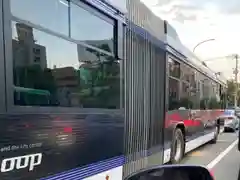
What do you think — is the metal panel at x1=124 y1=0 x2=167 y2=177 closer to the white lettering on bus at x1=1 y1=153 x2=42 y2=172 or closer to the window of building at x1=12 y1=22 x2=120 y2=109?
the window of building at x1=12 y1=22 x2=120 y2=109

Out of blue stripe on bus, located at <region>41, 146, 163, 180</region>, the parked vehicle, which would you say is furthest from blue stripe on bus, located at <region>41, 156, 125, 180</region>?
the parked vehicle

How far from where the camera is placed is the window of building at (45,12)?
12.1ft

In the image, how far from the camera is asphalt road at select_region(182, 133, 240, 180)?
10259 mm

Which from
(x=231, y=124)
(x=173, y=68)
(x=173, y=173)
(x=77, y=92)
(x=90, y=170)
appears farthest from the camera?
(x=231, y=124)

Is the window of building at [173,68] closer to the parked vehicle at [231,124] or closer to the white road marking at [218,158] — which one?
the white road marking at [218,158]

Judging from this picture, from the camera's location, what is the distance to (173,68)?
948 cm

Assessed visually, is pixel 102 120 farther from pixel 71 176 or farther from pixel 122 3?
pixel 122 3

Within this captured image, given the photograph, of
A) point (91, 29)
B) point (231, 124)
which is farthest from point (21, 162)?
point (231, 124)

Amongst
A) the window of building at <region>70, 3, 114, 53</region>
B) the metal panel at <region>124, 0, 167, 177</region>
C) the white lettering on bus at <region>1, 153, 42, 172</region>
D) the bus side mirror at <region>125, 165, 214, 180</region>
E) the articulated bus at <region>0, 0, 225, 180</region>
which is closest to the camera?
the bus side mirror at <region>125, 165, 214, 180</region>

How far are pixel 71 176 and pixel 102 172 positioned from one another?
90 centimetres

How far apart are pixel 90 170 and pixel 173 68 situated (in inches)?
196

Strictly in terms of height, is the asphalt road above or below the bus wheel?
below

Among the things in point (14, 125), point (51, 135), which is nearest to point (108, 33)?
point (51, 135)

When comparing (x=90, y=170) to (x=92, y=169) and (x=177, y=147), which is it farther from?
(x=177, y=147)
